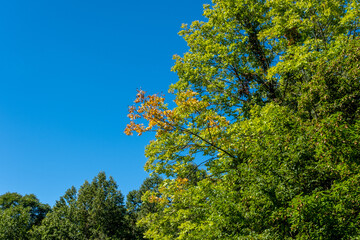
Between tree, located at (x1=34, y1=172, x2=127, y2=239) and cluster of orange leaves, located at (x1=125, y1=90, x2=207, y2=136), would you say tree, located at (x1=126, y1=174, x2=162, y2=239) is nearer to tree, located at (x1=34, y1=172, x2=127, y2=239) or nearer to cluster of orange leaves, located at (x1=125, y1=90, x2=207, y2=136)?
tree, located at (x1=34, y1=172, x2=127, y2=239)

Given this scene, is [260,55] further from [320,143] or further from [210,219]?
[210,219]

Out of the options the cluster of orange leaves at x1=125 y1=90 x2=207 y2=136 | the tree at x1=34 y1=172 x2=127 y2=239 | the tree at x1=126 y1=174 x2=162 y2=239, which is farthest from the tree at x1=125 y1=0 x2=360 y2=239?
the tree at x1=126 y1=174 x2=162 y2=239

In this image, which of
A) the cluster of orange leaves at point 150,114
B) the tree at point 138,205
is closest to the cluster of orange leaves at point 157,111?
the cluster of orange leaves at point 150,114

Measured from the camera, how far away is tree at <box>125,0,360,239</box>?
6.53 meters

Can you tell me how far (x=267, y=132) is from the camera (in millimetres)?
8273

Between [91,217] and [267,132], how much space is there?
41.8m

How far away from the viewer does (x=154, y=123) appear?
848 centimetres

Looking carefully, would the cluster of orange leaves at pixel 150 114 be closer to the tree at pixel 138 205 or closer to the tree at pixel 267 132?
the tree at pixel 267 132

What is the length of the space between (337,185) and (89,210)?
45.6m

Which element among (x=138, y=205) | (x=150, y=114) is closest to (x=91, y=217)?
(x=138, y=205)

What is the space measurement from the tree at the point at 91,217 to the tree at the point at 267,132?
29397 mm

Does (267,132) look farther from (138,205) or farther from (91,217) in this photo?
(138,205)

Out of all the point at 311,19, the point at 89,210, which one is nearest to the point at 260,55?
the point at 311,19

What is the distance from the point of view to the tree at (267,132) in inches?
257
